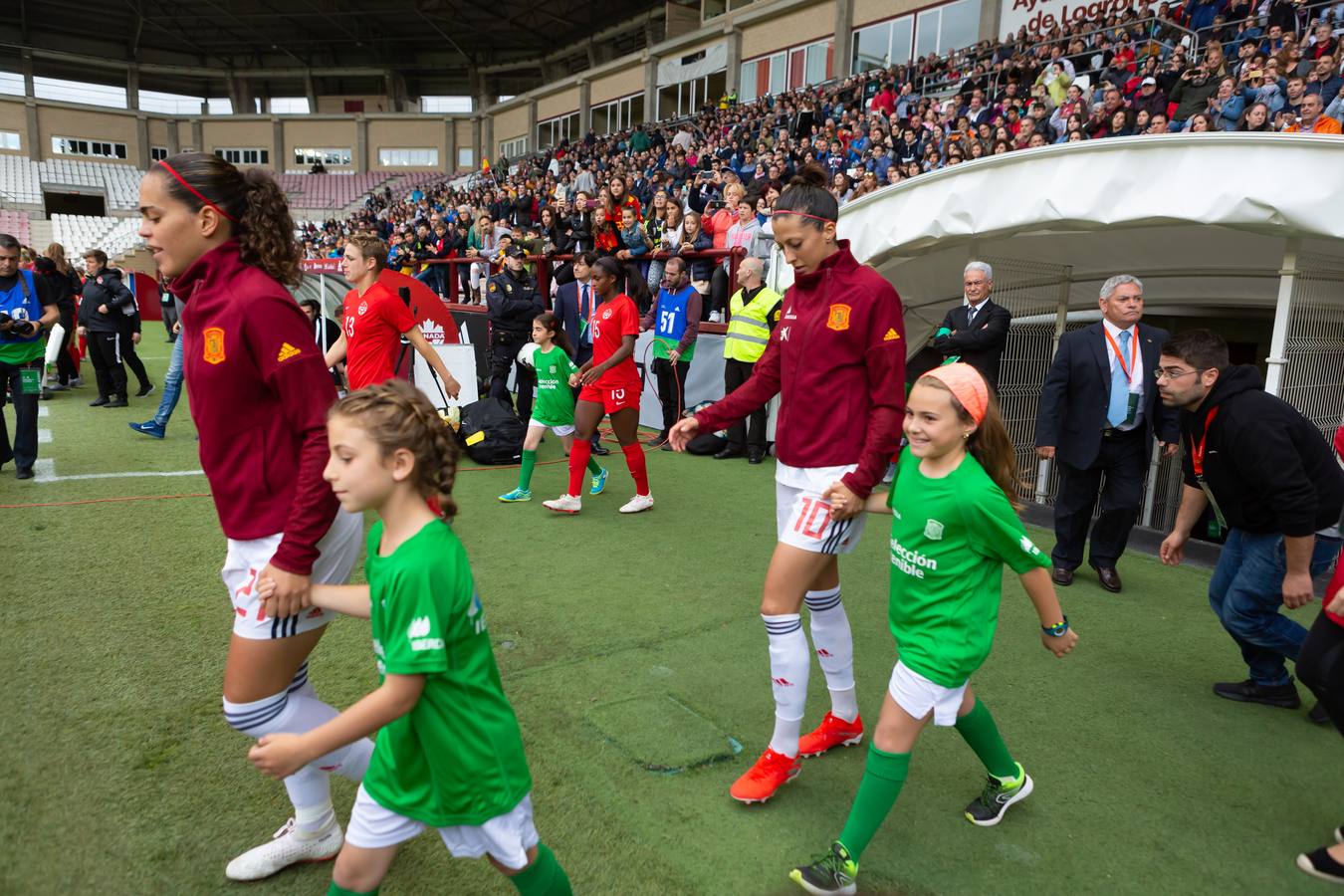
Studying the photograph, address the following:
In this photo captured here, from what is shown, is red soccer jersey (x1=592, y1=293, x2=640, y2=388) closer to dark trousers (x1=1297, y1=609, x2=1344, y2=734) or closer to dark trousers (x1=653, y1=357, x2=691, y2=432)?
dark trousers (x1=653, y1=357, x2=691, y2=432)

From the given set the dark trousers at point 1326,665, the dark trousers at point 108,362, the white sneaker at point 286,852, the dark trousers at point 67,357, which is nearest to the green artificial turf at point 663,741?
the white sneaker at point 286,852

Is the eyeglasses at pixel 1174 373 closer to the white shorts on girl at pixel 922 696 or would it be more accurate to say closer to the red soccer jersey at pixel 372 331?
the white shorts on girl at pixel 922 696

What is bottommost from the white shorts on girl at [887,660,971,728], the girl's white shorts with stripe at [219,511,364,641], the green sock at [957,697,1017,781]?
the green sock at [957,697,1017,781]

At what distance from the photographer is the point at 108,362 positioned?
404 inches

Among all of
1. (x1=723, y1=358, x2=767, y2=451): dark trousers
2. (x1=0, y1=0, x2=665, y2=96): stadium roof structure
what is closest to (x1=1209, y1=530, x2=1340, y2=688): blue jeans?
(x1=723, y1=358, x2=767, y2=451): dark trousers

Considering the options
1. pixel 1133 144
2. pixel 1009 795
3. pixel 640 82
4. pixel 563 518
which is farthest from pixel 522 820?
pixel 640 82

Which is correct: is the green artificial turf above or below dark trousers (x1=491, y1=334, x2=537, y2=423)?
below

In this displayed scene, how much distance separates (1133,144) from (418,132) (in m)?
48.7

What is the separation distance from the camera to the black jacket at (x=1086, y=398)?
5.07 m

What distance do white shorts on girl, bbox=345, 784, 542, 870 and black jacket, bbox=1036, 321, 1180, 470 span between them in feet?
14.5

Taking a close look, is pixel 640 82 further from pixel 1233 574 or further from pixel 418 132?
pixel 1233 574

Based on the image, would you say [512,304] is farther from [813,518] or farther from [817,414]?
[813,518]

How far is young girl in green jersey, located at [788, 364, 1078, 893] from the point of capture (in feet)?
7.48

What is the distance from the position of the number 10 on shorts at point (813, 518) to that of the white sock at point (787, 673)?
0.28m
